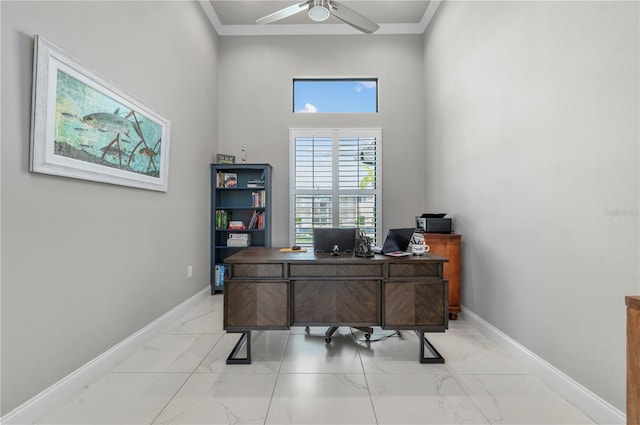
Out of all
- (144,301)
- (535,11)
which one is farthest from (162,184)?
(535,11)

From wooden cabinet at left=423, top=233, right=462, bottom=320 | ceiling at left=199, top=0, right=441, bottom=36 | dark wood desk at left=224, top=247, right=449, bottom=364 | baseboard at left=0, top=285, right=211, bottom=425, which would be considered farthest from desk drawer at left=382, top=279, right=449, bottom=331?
ceiling at left=199, top=0, right=441, bottom=36

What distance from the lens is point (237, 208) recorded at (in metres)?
3.87

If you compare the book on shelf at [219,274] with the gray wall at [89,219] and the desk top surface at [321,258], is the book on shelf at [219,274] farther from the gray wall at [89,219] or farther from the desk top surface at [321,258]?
the desk top surface at [321,258]

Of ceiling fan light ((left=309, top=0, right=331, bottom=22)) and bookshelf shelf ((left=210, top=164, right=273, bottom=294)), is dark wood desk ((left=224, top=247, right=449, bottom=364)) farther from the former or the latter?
ceiling fan light ((left=309, top=0, right=331, bottom=22))

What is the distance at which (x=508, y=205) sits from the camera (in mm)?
2229

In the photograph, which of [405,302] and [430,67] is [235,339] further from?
[430,67]

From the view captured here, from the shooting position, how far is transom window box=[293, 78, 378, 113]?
13.9 ft

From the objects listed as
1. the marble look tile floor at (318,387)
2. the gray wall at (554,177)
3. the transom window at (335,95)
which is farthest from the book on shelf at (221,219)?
the gray wall at (554,177)

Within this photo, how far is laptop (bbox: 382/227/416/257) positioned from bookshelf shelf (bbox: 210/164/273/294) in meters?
2.13

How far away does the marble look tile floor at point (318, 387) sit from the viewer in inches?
60.0

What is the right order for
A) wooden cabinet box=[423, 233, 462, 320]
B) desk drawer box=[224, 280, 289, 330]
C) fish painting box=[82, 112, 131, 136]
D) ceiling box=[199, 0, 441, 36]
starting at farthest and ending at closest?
1. ceiling box=[199, 0, 441, 36]
2. wooden cabinet box=[423, 233, 462, 320]
3. desk drawer box=[224, 280, 289, 330]
4. fish painting box=[82, 112, 131, 136]

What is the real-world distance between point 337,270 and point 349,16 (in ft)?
8.13

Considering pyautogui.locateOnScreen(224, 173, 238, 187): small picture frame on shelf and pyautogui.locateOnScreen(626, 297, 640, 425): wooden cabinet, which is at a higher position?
pyautogui.locateOnScreen(224, 173, 238, 187): small picture frame on shelf

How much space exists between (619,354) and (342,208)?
10.4 feet
